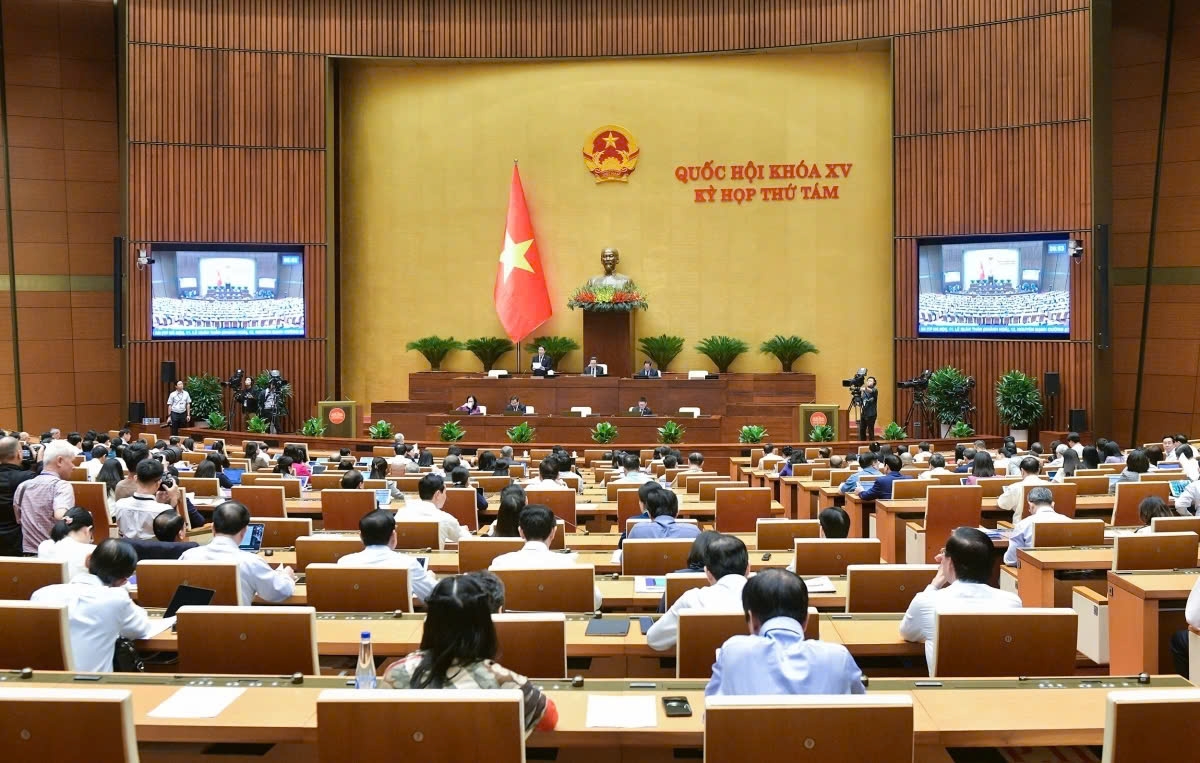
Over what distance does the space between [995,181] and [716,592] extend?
50.9 ft

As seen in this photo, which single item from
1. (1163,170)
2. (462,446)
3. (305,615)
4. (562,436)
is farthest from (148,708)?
(1163,170)

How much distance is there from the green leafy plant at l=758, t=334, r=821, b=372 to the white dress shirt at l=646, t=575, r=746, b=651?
15.4m

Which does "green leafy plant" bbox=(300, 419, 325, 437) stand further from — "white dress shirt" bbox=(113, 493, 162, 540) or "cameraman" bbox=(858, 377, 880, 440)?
"white dress shirt" bbox=(113, 493, 162, 540)

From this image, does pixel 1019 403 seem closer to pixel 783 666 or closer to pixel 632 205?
pixel 632 205

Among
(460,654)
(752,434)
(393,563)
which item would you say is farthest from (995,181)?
(460,654)

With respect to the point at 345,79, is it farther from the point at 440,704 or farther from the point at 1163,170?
the point at 440,704

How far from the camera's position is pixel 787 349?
19.1m

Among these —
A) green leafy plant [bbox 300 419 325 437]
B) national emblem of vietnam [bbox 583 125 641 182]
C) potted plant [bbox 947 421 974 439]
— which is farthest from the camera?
national emblem of vietnam [bbox 583 125 641 182]

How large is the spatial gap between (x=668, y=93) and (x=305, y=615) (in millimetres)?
17739

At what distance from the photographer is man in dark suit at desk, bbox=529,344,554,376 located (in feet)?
60.6

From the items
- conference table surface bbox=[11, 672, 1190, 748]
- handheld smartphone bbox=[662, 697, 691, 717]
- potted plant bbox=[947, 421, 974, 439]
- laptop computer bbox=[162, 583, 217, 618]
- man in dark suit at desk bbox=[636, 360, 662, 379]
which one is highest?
man in dark suit at desk bbox=[636, 360, 662, 379]

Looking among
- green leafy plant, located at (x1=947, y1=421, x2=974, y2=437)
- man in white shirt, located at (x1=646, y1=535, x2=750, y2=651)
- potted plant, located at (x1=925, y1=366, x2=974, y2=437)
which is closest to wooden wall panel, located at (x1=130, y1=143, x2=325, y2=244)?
potted plant, located at (x1=925, y1=366, x2=974, y2=437)

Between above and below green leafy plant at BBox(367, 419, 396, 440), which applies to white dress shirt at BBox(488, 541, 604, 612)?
above

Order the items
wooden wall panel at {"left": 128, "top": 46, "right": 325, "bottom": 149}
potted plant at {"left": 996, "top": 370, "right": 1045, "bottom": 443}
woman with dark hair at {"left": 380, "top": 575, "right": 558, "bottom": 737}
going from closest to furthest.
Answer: woman with dark hair at {"left": 380, "top": 575, "right": 558, "bottom": 737}
potted plant at {"left": 996, "top": 370, "right": 1045, "bottom": 443}
wooden wall panel at {"left": 128, "top": 46, "right": 325, "bottom": 149}
